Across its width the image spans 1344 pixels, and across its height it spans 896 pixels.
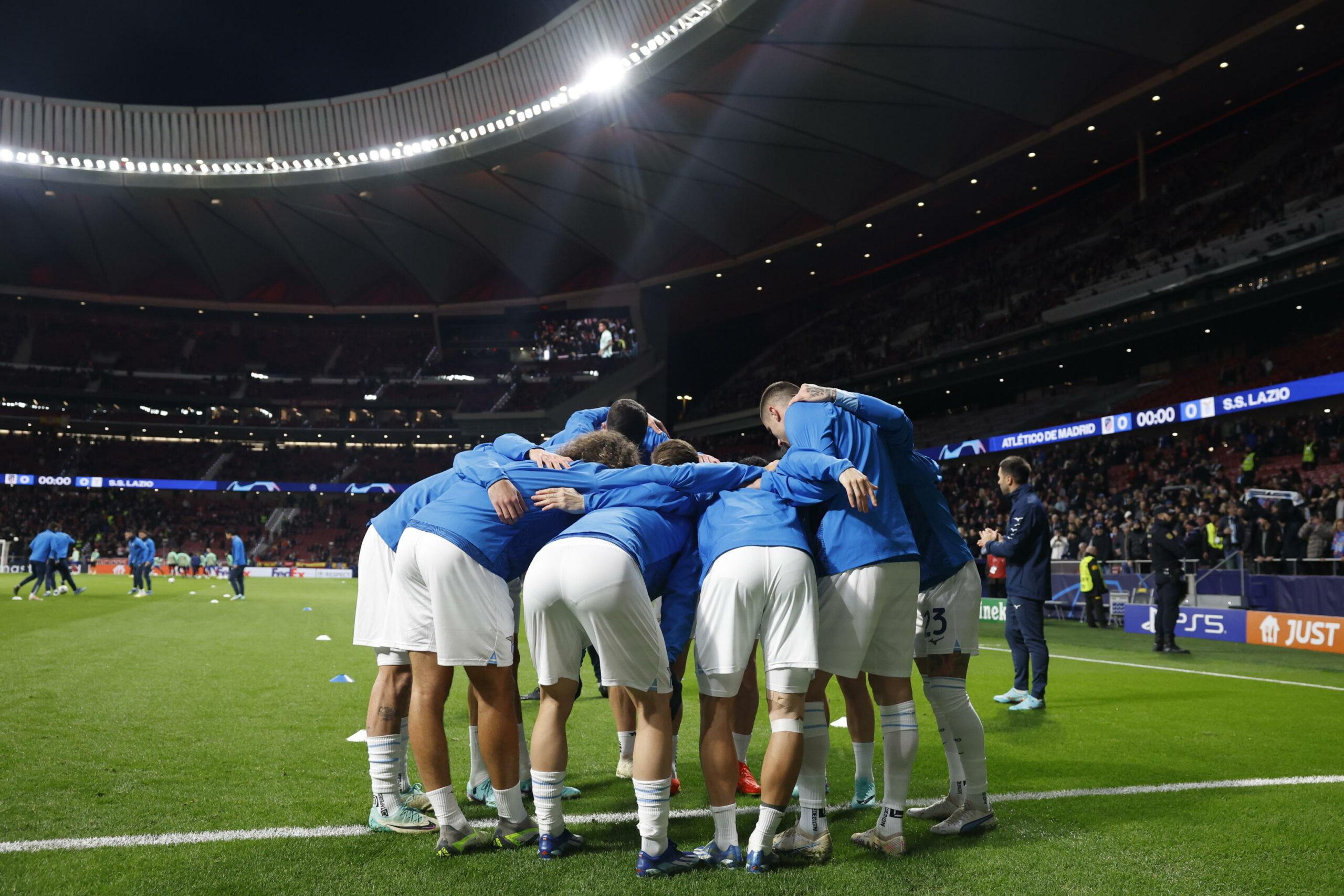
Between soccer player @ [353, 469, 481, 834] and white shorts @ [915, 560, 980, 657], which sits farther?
white shorts @ [915, 560, 980, 657]

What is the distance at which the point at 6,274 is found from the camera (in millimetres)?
47031

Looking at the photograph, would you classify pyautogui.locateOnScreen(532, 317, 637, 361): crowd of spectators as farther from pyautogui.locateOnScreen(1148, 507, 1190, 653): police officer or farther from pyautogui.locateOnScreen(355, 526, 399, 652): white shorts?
pyautogui.locateOnScreen(355, 526, 399, 652): white shorts

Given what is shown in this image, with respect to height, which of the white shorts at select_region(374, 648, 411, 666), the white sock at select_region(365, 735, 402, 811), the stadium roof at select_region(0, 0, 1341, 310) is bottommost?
the white sock at select_region(365, 735, 402, 811)

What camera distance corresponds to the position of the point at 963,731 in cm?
436

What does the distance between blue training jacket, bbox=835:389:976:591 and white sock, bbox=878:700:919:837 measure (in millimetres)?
738

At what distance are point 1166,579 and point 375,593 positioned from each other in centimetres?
1109

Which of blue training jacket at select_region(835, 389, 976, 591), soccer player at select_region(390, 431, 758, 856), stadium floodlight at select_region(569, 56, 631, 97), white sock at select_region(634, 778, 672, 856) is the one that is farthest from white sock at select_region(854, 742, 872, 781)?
stadium floodlight at select_region(569, 56, 631, 97)

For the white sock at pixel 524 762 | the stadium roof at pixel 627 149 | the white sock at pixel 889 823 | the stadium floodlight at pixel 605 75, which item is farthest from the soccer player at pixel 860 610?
the stadium floodlight at pixel 605 75

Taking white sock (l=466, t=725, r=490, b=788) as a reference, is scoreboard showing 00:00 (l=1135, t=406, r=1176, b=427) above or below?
above

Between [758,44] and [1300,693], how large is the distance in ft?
69.3

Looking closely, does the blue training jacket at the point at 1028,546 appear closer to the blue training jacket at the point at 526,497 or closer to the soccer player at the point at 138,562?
the blue training jacket at the point at 526,497

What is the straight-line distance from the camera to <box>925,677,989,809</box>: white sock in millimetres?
4254

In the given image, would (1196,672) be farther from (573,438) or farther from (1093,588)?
(573,438)

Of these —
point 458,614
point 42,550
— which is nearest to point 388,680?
point 458,614
